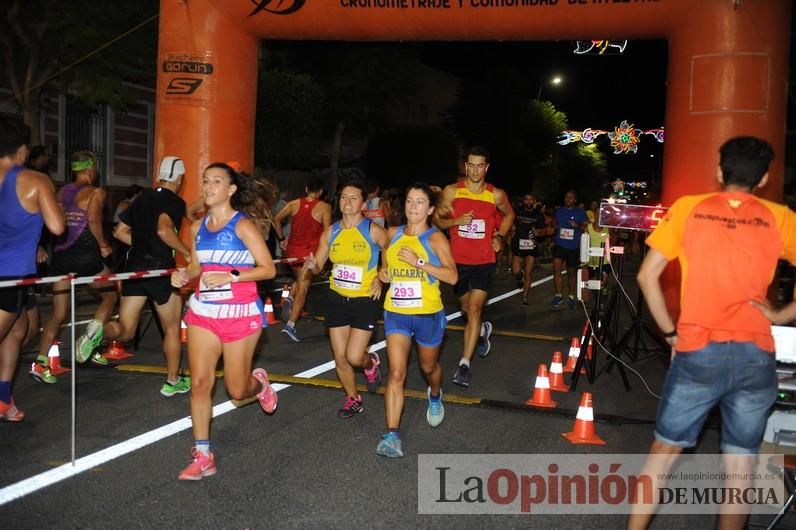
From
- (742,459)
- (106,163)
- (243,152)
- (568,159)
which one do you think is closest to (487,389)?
(742,459)

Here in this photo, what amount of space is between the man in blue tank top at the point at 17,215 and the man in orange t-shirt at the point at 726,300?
407 cm

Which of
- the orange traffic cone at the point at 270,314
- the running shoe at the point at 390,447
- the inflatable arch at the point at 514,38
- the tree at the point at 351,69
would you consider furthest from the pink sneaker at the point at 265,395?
the tree at the point at 351,69

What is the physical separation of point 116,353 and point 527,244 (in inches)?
342

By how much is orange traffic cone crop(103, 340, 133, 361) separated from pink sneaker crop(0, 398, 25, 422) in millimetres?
2377

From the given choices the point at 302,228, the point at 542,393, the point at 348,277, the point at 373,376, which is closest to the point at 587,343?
the point at 542,393

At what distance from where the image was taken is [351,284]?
6.24m

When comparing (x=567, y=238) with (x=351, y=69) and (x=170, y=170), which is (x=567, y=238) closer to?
(x=170, y=170)

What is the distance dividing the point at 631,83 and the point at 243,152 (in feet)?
195

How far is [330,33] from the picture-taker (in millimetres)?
10742

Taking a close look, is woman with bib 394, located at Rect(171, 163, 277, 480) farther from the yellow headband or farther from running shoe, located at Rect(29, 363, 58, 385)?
the yellow headband

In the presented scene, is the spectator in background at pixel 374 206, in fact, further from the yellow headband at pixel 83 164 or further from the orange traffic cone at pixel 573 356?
the yellow headband at pixel 83 164

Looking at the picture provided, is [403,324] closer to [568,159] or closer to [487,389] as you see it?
[487,389]

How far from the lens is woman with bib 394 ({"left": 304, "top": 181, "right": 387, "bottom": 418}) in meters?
6.17

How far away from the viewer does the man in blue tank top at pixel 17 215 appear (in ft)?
18.0
